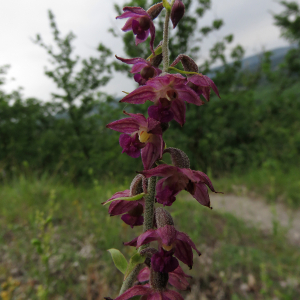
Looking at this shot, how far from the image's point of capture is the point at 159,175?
2.71 ft

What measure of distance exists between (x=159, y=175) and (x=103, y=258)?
2443 millimetres

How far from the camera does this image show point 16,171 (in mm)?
7141

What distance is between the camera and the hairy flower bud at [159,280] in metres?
0.84

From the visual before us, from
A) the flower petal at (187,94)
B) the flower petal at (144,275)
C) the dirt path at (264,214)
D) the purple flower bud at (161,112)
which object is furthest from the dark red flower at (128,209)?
the dirt path at (264,214)

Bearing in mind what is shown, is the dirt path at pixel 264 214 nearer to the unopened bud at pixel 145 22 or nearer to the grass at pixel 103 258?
the grass at pixel 103 258

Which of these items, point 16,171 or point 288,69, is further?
point 288,69

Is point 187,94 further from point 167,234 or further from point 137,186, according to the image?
point 167,234

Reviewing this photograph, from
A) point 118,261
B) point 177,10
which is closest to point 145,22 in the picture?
point 177,10

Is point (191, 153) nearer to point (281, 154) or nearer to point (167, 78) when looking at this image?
point (281, 154)

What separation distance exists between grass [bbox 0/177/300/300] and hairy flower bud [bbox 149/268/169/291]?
1076 mm

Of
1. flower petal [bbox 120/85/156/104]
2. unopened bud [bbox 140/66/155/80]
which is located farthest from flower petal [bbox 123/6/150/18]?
flower petal [bbox 120/85/156/104]

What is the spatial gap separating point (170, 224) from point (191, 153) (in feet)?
32.2

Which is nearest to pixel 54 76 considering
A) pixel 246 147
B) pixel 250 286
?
pixel 246 147

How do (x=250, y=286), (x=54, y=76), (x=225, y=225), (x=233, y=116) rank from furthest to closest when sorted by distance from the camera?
(x=233, y=116) < (x=54, y=76) < (x=225, y=225) < (x=250, y=286)
